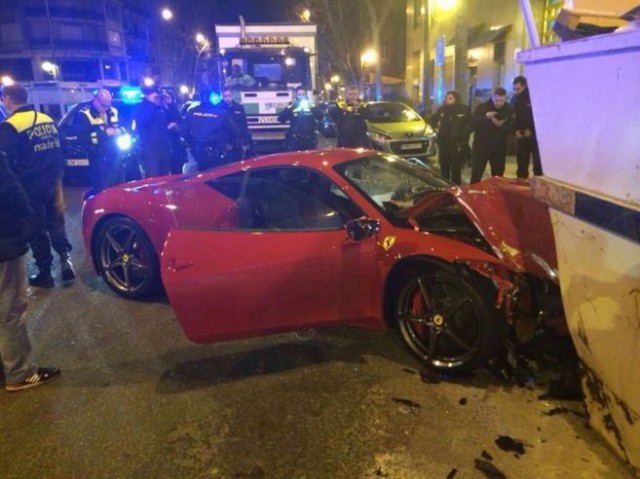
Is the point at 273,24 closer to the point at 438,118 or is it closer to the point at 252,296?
the point at 438,118

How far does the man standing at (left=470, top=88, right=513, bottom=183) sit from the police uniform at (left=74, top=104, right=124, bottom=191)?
572cm

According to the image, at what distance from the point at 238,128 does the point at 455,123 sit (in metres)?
3.76

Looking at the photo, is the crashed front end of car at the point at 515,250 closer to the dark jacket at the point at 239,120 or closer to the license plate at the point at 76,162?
the dark jacket at the point at 239,120

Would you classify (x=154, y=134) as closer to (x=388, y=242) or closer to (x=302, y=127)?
(x=302, y=127)

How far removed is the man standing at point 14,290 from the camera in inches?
138

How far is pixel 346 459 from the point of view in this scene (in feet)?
9.39

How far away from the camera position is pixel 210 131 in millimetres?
9367

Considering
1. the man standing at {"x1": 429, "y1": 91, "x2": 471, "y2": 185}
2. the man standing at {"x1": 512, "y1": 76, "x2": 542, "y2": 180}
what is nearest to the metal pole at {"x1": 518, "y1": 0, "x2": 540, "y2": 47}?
the man standing at {"x1": 512, "y1": 76, "x2": 542, "y2": 180}

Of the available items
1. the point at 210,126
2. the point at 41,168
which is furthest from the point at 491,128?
the point at 41,168

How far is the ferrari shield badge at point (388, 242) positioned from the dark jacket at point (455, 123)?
6690 millimetres

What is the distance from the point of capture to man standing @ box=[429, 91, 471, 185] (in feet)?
32.2

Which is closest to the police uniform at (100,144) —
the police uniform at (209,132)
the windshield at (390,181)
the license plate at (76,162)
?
the police uniform at (209,132)

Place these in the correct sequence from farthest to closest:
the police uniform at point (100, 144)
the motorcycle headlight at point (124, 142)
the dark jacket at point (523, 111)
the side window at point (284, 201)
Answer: the motorcycle headlight at point (124, 142) < the police uniform at point (100, 144) < the dark jacket at point (523, 111) < the side window at point (284, 201)

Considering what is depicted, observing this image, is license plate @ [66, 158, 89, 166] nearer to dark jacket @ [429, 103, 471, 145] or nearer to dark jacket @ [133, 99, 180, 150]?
dark jacket @ [133, 99, 180, 150]
